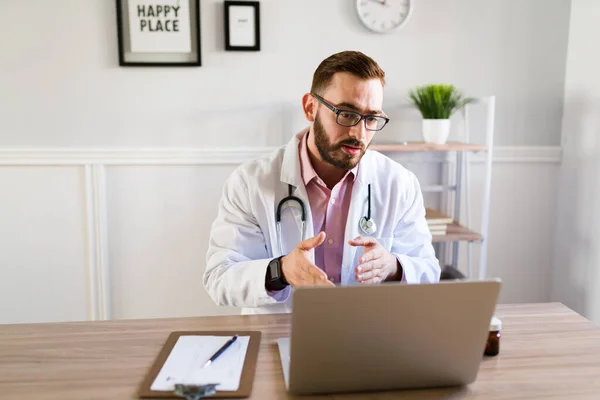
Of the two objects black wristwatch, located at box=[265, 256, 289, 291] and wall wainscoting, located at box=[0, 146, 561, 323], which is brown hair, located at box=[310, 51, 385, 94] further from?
wall wainscoting, located at box=[0, 146, 561, 323]

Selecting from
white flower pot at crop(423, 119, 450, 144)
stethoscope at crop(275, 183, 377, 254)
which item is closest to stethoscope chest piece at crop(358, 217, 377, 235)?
stethoscope at crop(275, 183, 377, 254)

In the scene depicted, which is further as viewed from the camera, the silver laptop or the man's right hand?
the man's right hand

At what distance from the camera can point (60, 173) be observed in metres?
2.51

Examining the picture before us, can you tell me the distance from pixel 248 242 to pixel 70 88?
→ 140 centimetres

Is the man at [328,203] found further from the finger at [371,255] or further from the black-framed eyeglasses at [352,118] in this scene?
the finger at [371,255]

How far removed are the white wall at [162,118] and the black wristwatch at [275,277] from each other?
1.27m

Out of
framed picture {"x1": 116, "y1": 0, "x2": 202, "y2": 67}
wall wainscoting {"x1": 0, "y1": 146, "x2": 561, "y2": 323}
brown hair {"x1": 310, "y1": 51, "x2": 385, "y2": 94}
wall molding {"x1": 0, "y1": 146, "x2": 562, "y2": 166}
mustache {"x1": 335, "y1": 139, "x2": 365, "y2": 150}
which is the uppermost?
framed picture {"x1": 116, "y1": 0, "x2": 202, "y2": 67}

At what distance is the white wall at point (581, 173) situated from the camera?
2457 mm

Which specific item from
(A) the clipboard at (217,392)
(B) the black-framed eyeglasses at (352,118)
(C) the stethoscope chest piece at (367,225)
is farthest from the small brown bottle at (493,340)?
(B) the black-framed eyeglasses at (352,118)

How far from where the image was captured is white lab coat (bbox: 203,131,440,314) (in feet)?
4.91

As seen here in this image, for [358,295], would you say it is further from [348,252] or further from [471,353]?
[348,252]

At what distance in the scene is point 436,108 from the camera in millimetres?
2414

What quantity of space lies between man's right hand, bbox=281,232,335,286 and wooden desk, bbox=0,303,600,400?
0.11 m

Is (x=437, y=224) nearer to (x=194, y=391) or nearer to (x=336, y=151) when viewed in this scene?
(x=336, y=151)
